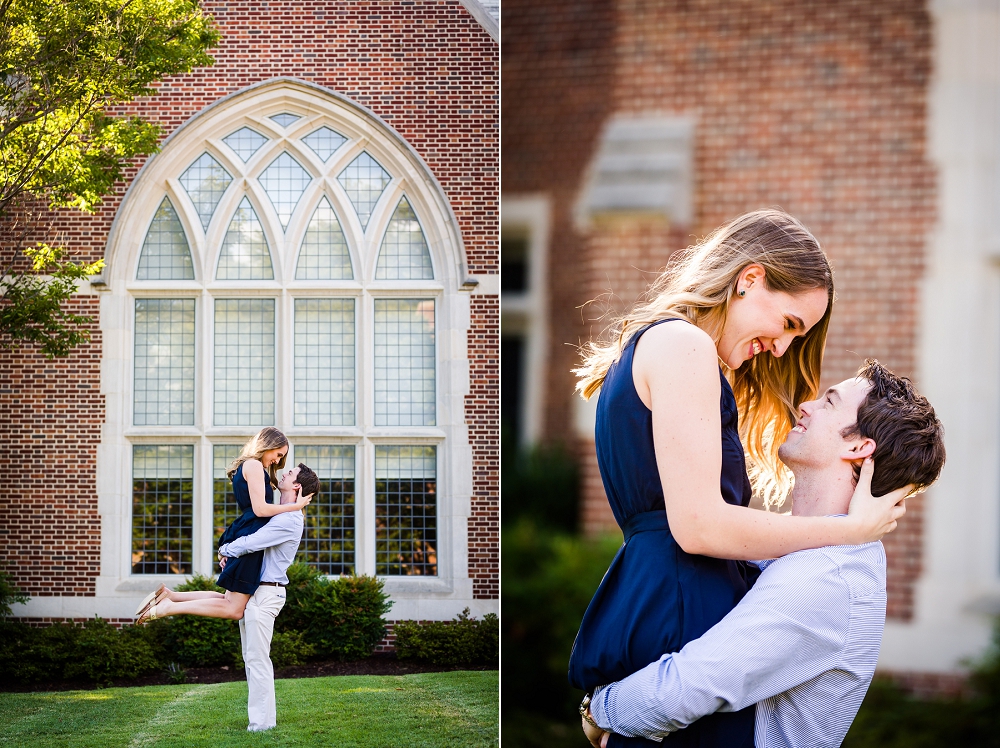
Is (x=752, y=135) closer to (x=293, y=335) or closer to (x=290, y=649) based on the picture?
(x=293, y=335)

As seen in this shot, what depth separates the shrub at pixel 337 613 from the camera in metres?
3.09

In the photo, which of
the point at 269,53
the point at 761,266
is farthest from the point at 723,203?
the point at 761,266

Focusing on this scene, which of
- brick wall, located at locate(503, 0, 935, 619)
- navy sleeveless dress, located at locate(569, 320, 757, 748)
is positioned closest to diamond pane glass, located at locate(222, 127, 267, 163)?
brick wall, located at locate(503, 0, 935, 619)

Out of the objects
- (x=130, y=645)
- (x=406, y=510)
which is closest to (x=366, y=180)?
(x=406, y=510)

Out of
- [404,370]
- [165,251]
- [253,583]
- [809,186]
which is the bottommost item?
[253,583]

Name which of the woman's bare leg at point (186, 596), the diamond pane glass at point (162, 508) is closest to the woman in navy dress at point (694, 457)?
the woman's bare leg at point (186, 596)

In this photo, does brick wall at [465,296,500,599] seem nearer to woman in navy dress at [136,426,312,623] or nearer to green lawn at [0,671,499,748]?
green lawn at [0,671,499,748]

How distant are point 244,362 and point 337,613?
0.92 metres

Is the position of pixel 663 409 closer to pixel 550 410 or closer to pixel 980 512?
pixel 550 410

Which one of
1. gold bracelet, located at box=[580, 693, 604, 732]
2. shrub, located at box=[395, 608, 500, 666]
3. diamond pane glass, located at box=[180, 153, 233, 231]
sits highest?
diamond pane glass, located at box=[180, 153, 233, 231]

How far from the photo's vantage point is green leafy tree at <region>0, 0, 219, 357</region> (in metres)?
3.06

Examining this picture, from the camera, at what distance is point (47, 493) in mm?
3066

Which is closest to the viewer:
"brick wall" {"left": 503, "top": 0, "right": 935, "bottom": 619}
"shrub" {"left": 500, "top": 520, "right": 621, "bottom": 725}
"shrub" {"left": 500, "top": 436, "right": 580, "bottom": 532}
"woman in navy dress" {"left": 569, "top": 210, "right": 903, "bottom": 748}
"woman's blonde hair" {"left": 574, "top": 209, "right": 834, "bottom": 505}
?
"woman in navy dress" {"left": 569, "top": 210, "right": 903, "bottom": 748}

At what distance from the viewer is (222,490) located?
123 inches
